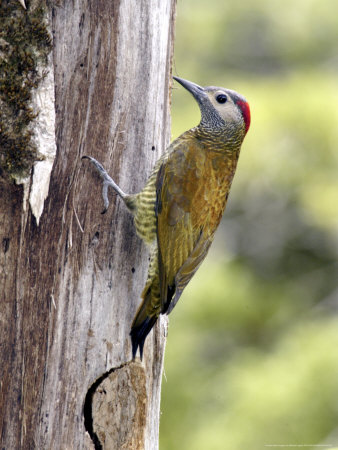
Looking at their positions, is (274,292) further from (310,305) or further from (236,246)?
(236,246)

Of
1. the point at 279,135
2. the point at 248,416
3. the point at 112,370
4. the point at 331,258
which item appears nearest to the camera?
the point at 112,370

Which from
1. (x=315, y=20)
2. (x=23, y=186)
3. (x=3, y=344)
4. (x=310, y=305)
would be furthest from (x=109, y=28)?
(x=315, y=20)

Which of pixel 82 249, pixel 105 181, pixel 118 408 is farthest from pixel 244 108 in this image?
pixel 118 408

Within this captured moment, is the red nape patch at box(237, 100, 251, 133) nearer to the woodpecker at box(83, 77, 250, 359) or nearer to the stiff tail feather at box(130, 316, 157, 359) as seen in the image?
the woodpecker at box(83, 77, 250, 359)

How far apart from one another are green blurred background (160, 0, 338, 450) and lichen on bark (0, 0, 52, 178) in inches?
165

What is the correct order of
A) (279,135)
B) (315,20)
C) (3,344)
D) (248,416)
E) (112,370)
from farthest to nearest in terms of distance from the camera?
(315,20), (279,135), (248,416), (112,370), (3,344)

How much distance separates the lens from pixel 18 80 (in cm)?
345

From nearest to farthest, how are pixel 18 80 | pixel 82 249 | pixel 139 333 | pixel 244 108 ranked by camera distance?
1. pixel 18 80
2. pixel 82 249
3. pixel 139 333
4. pixel 244 108

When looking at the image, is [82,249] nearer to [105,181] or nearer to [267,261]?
[105,181]

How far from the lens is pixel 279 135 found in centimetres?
843

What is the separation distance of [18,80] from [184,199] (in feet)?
4.26

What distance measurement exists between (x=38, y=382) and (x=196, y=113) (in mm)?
6638

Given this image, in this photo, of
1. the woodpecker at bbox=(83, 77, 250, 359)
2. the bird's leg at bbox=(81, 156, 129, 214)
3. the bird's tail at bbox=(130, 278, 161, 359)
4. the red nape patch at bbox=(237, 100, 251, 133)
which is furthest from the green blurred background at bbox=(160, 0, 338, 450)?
the bird's leg at bbox=(81, 156, 129, 214)

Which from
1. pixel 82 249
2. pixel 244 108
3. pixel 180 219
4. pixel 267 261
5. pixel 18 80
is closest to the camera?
pixel 18 80
